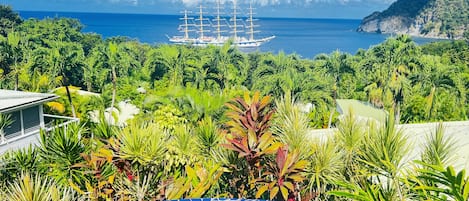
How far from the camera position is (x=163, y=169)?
771 centimetres

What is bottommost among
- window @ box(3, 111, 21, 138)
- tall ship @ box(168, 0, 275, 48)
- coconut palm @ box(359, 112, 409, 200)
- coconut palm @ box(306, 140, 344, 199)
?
window @ box(3, 111, 21, 138)

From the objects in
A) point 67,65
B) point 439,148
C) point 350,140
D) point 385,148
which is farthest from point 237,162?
point 67,65

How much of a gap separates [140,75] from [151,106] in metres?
12.3

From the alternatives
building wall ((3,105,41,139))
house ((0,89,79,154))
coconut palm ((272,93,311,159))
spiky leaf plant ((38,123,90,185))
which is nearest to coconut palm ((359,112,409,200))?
coconut palm ((272,93,311,159))

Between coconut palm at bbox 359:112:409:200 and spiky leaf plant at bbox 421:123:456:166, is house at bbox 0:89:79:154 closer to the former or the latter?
coconut palm at bbox 359:112:409:200

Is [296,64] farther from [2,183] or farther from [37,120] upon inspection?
[2,183]

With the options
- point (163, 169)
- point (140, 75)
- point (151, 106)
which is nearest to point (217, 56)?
point (140, 75)

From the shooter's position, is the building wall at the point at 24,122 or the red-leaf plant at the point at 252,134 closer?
the red-leaf plant at the point at 252,134

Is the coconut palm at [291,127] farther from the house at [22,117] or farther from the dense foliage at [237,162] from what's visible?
the house at [22,117]

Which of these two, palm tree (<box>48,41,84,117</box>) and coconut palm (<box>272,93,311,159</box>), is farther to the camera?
palm tree (<box>48,41,84,117</box>)

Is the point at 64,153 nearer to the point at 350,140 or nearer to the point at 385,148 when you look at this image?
the point at 350,140

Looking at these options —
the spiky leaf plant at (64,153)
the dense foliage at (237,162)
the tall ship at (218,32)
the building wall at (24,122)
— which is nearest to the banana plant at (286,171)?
the dense foliage at (237,162)

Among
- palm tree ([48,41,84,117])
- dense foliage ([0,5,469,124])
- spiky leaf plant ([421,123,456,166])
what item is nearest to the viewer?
spiky leaf plant ([421,123,456,166])

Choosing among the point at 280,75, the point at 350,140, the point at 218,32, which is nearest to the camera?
the point at 350,140
